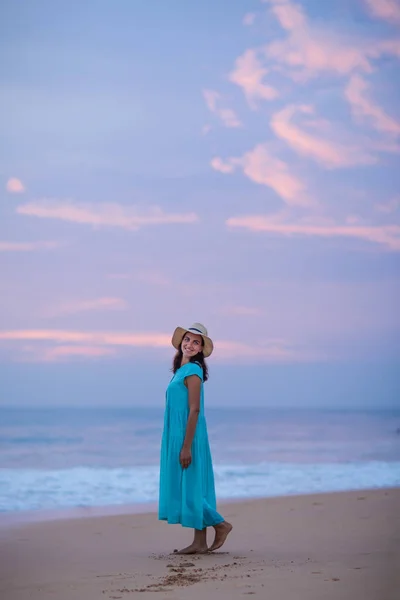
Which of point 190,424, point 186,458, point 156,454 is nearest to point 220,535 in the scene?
point 186,458

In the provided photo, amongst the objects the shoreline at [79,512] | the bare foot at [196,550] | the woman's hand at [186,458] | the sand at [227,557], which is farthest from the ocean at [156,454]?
the woman's hand at [186,458]

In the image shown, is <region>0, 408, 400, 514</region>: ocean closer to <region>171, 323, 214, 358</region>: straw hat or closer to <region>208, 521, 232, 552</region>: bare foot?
<region>208, 521, 232, 552</region>: bare foot

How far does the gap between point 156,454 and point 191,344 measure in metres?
18.1

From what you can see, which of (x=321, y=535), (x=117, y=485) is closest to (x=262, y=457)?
(x=117, y=485)

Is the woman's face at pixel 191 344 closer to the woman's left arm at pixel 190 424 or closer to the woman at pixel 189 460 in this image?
the woman at pixel 189 460

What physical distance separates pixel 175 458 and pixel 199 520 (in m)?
0.46

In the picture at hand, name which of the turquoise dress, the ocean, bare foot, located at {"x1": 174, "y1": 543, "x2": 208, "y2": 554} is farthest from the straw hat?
the ocean

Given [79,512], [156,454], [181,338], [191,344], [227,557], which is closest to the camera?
[227,557]

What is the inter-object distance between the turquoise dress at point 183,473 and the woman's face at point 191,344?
0.32 ft

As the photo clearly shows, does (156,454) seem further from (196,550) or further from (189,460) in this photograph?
(189,460)

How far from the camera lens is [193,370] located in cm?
591

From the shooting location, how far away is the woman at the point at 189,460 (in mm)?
5754

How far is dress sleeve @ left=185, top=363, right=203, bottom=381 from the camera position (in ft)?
19.3

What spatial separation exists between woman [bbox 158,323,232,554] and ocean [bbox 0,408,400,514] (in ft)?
12.1
